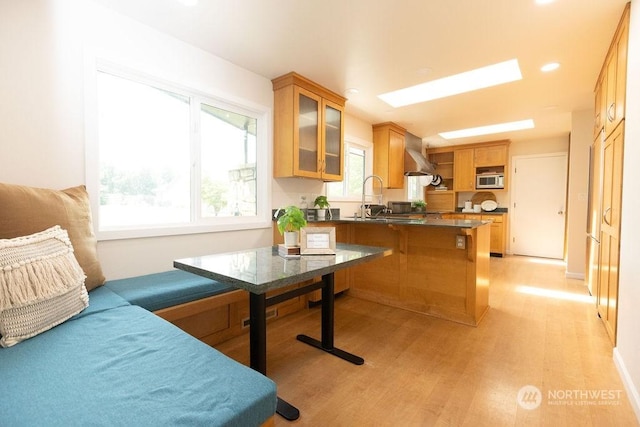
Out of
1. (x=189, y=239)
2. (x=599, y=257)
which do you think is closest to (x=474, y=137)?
(x=599, y=257)

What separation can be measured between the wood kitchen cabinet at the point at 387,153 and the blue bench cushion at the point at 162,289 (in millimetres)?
3344

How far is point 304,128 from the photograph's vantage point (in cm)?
320

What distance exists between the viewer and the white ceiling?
1.98m

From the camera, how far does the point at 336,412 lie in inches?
60.1

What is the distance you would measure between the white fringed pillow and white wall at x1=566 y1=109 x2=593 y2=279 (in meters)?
5.35

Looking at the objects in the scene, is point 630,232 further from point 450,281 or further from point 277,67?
point 277,67

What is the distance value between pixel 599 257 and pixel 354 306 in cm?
235

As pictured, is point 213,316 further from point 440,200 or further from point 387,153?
point 440,200

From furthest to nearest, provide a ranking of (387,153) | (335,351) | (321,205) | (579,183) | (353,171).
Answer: (387,153)
(353,171)
(579,183)
(321,205)
(335,351)

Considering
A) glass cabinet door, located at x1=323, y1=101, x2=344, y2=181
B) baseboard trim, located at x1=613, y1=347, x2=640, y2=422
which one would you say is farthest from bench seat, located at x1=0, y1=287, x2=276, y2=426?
glass cabinet door, located at x1=323, y1=101, x2=344, y2=181

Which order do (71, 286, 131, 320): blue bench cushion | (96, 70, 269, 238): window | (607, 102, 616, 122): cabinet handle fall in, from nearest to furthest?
(71, 286, 131, 320): blue bench cushion, (96, 70, 269, 238): window, (607, 102, 616, 122): cabinet handle

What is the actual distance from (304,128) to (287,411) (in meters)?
2.57

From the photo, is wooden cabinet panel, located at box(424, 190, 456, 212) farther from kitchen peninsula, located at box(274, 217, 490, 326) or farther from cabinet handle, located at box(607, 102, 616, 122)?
cabinet handle, located at box(607, 102, 616, 122)

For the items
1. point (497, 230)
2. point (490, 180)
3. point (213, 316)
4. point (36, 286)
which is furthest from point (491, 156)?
point (36, 286)
